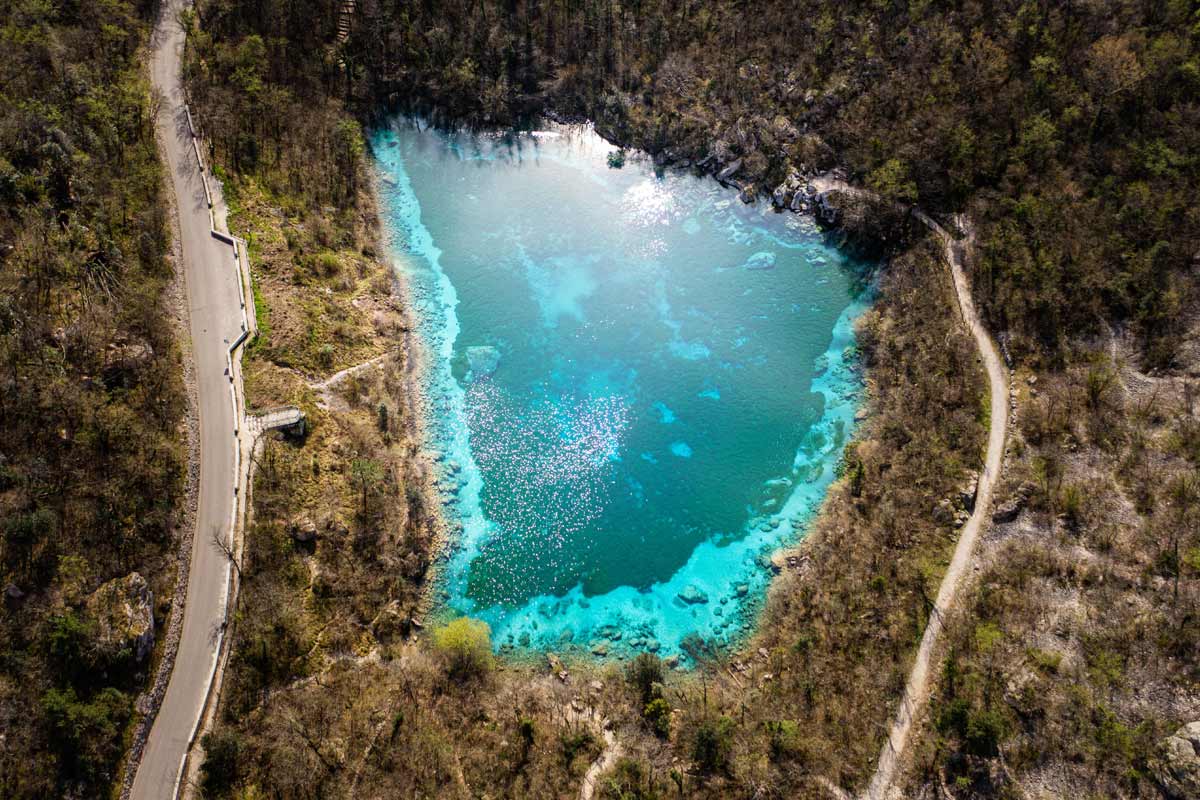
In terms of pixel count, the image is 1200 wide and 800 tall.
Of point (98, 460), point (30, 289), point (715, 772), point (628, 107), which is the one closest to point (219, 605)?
point (98, 460)

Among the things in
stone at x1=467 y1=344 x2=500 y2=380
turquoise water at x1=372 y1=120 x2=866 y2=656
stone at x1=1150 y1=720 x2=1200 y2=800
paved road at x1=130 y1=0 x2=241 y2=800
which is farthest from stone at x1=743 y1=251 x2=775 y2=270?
paved road at x1=130 y1=0 x2=241 y2=800

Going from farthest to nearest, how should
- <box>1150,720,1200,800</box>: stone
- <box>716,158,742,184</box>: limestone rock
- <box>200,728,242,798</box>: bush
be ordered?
<box>716,158,742,184</box>: limestone rock
<box>200,728,242,798</box>: bush
<box>1150,720,1200,800</box>: stone

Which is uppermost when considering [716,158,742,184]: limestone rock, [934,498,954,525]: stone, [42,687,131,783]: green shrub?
[716,158,742,184]: limestone rock

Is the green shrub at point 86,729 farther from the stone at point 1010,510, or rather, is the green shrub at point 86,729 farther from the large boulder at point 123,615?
the stone at point 1010,510

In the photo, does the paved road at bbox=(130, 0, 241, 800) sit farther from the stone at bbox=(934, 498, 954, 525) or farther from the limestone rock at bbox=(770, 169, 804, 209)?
the limestone rock at bbox=(770, 169, 804, 209)

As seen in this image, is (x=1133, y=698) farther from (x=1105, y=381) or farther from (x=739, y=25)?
(x=739, y=25)

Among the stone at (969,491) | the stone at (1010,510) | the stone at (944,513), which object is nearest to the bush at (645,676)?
the stone at (944,513)
